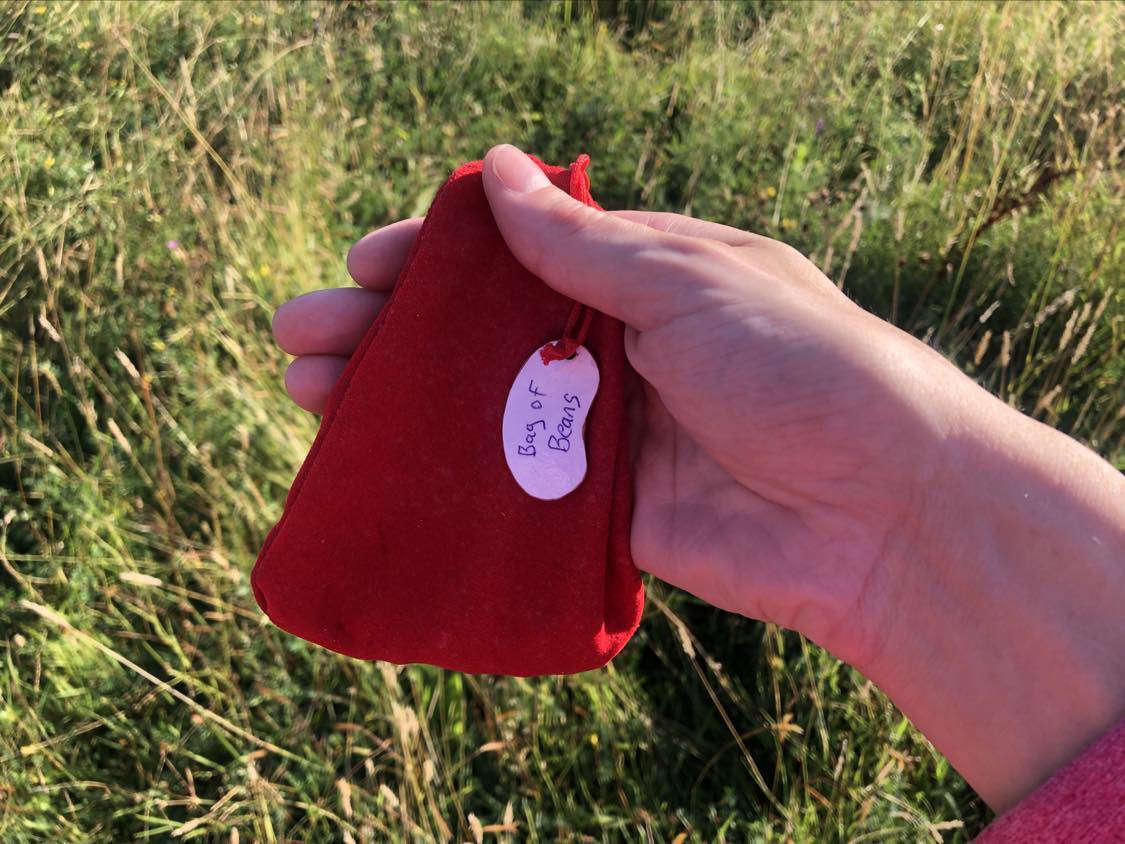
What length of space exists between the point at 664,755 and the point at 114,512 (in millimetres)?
1414

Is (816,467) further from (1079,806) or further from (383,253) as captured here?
(383,253)

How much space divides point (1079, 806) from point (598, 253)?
1041 mm

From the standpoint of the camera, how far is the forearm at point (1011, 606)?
1280mm

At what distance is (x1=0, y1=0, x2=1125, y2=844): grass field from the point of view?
188 centimetres

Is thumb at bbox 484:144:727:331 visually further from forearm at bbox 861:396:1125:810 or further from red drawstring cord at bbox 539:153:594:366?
forearm at bbox 861:396:1125:810

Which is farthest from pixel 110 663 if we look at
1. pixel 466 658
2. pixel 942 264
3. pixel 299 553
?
pixel 942 264

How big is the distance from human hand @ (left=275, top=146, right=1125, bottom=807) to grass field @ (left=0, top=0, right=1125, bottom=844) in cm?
31

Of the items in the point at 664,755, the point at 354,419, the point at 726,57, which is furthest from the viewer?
the point at 726,57

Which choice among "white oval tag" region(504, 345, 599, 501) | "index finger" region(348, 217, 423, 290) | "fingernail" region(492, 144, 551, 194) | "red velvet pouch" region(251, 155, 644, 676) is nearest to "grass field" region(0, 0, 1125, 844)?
"red velvet pouch" region(251, 155, 644, 676)

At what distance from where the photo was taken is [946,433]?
4.61 ft

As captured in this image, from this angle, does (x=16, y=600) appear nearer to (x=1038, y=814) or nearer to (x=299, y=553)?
(x=299, y=553)

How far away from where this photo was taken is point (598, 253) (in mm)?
1525

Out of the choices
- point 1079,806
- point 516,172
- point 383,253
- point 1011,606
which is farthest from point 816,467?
point 383,253

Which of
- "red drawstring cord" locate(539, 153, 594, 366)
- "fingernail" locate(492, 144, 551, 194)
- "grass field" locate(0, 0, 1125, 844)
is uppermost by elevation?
"fingernail" locate(492, 144, 551, 194)
